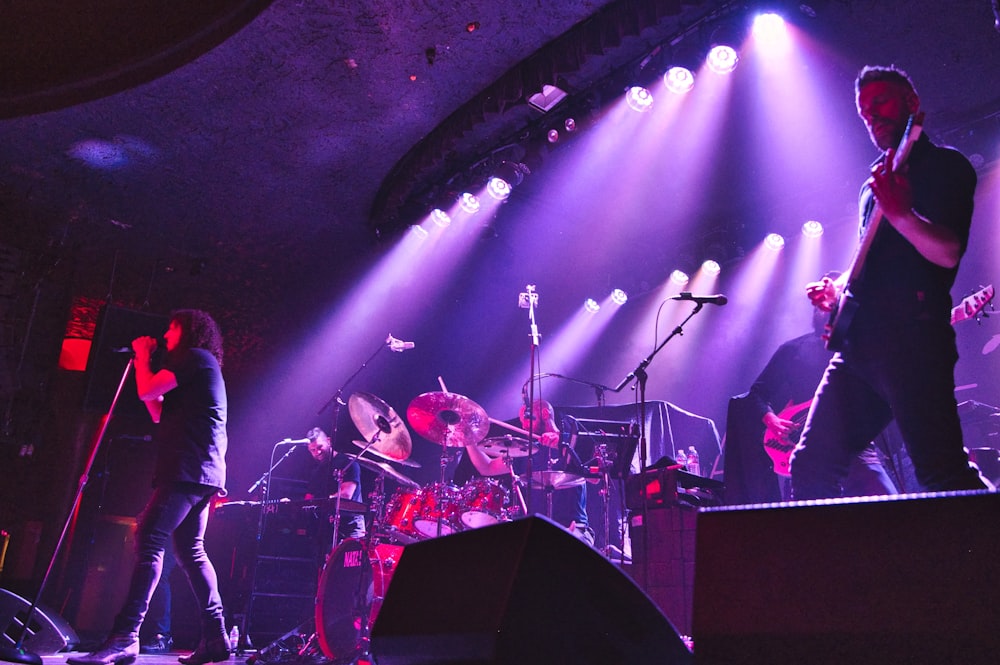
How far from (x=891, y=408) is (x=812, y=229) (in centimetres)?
619

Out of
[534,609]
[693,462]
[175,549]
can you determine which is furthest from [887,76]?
[693,462]

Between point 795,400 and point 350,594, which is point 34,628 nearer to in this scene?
point 350,594

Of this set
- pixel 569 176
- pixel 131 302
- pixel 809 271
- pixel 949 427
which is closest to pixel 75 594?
pixel 131 302

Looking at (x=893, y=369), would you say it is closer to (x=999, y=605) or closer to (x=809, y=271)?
(x=999, y=605)

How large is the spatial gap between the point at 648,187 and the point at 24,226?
259 inches

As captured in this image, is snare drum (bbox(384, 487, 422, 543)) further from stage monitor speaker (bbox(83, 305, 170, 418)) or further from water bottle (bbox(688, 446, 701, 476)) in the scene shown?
Result: water bottle (bbox(688, 446, 701, 476))

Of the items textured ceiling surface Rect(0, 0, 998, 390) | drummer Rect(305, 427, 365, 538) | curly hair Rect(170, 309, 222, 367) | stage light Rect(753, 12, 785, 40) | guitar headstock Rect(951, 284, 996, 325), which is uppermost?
stage light Rect(753, 12, 785, 40)

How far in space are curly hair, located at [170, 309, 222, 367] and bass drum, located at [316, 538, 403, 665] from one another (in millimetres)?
1925

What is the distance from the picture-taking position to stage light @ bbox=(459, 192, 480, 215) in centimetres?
731

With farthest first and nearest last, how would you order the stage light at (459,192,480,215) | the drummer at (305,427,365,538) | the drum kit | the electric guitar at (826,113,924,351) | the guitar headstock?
the stage light at (459,192,480,215), the drummer at (305,427,365,538), the drum kit, the guitar headstock, the electric guitar at (826,113,924,351)

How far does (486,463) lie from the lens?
712 cm

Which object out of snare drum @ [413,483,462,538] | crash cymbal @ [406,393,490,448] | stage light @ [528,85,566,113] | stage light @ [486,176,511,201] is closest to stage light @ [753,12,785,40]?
stage light @ [528,85,566,113]

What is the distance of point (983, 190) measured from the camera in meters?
6.95

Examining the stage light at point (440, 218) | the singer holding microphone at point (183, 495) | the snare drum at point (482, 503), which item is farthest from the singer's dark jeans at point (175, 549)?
the stage light at point (440, 218)
